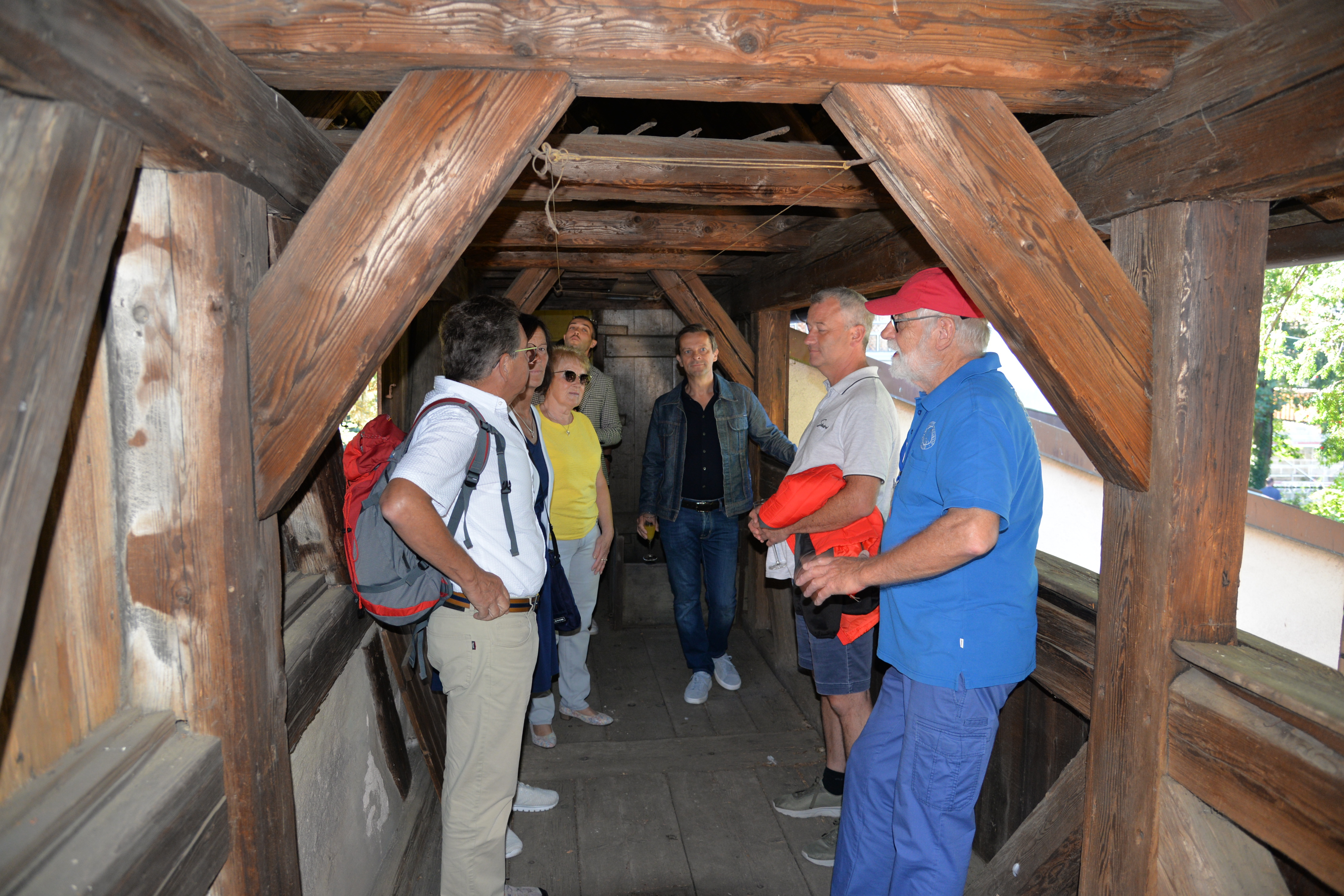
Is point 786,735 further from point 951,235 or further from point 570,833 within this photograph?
point 951,235

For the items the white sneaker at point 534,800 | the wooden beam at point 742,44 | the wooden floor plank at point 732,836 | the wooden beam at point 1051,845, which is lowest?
the wooden floor plank at point 732,836

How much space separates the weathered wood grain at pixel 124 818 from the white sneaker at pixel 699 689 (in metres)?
3.04

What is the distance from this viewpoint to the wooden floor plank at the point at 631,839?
2760 mm

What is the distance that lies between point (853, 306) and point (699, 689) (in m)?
2.41

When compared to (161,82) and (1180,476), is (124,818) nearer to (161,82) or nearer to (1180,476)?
(161,82)

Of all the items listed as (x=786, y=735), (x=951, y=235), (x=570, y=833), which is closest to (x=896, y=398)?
(x=786, y=735)

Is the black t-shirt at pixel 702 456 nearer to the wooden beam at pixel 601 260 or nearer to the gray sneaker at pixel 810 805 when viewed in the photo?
the wooden beam at pixel 601 260

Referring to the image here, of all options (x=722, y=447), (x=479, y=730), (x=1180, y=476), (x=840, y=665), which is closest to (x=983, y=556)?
(x=1180, y=476)

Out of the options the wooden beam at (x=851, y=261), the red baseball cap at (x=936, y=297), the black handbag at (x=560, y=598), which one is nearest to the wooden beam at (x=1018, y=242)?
the red baseball cap at (x=936, y=297)

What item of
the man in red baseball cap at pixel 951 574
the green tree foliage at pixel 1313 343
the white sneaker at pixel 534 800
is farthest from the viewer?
the green tree foliage at pixel 1313 343

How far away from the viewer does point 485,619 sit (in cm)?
208

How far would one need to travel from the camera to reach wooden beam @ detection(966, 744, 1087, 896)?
2020 millimetres

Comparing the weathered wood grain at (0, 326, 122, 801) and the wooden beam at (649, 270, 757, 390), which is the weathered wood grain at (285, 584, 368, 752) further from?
the wooden beam at (649, 270, 757, 390)

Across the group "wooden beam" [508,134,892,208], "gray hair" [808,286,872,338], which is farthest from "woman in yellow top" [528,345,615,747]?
"gray hair" [808,286,872,338]
